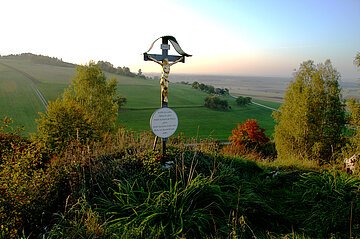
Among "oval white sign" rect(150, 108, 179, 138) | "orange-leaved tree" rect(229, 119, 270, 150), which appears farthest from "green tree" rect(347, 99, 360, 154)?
"oval white sign" rect(150, 108, 179, 138)

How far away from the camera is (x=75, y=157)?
245 inches

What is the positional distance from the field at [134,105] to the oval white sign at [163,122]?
90.9 ft

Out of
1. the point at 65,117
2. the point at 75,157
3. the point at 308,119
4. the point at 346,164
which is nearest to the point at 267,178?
the point at 346,164

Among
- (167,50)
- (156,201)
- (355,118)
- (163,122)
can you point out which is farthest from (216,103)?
(156,201)

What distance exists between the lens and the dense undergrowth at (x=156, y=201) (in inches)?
174

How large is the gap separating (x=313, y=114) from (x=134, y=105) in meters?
33.3

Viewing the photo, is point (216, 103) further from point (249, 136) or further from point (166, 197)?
point (166, 197)

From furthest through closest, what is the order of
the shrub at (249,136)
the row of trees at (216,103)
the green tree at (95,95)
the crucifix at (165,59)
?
the row of trees at (216,103) < the green tree at (95,95) < the shrub at (249,136) < the crucifix at (165,59)

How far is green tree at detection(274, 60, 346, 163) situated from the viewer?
23.0m

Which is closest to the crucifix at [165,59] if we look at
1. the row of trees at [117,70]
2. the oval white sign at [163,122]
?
the oval white sign at [163,122]

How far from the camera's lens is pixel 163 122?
22.1ft

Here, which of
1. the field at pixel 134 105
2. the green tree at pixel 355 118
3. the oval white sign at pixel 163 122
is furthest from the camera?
the field at pixel 134 105

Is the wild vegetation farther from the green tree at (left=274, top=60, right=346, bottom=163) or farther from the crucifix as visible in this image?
the green tree at (left=274, top=60, right=346, bottom=163)

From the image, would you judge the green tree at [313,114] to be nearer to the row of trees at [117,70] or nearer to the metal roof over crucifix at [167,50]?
the metal roof over crucifix at [167,50]
